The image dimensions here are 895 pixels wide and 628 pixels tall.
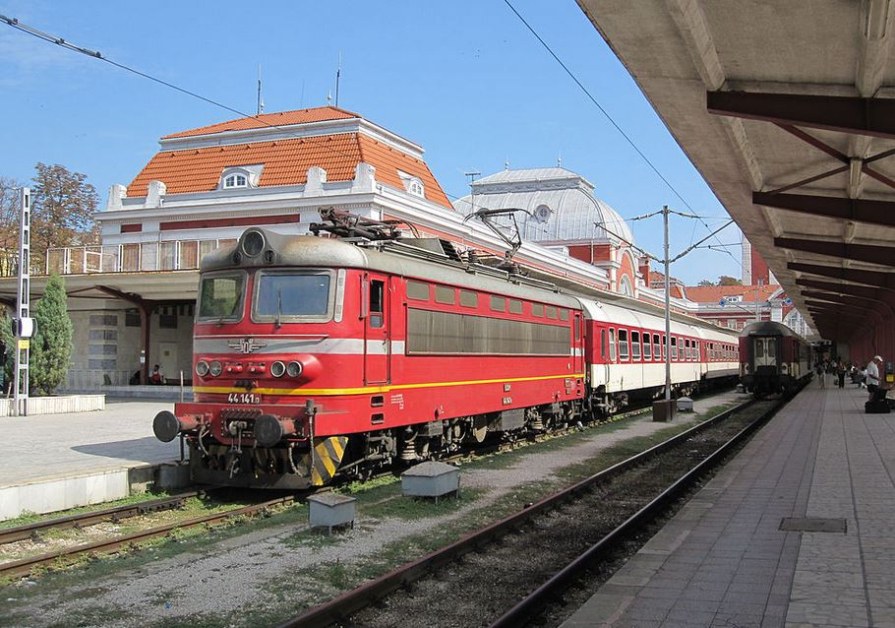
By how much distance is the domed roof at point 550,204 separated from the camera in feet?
230

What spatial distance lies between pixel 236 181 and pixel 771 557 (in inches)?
1326

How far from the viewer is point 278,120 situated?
42000mm

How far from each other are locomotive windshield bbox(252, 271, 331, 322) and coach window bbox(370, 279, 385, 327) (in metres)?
0.82

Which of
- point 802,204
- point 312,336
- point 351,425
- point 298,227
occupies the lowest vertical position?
point 351,425

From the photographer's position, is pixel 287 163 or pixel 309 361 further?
pixel 287 163

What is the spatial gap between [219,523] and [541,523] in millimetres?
3889

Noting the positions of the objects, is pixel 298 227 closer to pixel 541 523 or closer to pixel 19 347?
pixel 19 347

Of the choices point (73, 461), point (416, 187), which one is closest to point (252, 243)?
point (73, 461)

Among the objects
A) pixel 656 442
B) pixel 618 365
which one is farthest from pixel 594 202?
pixel 656 442

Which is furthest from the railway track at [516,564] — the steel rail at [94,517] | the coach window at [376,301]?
the steel rail at [94,517]

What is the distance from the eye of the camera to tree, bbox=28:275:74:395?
2516cm

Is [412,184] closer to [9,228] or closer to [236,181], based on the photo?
[236,181]

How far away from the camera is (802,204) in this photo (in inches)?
583

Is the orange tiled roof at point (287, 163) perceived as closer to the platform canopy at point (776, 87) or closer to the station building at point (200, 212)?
the station building at point (200, 212)
